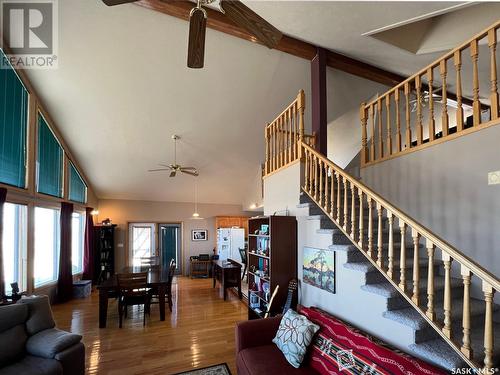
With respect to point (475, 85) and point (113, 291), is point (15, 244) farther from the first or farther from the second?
point (475, 85)

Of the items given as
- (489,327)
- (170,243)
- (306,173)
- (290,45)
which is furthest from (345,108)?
(170,243)

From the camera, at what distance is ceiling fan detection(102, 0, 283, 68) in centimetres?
171

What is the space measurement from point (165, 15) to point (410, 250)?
4528 millimetres

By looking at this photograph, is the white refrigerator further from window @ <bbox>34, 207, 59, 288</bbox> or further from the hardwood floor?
window @ <bbox>34, 207, 59, 288</bbox>

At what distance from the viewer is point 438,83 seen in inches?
212

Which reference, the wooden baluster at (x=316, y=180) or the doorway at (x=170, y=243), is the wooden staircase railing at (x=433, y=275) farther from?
the doorway at (x=170, y=243)

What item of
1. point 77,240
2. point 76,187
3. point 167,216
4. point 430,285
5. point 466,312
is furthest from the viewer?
point 167,216

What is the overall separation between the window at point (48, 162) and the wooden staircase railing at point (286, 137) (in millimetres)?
4405

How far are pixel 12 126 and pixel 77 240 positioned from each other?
3.79 metres

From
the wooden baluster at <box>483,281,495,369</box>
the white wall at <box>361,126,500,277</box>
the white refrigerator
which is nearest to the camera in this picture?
the wooden baluster at <box>483,281,495,369</box>

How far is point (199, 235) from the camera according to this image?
9359mm

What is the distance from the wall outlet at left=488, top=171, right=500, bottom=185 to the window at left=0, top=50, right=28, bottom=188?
611 cm

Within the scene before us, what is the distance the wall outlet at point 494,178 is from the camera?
2.25 metres

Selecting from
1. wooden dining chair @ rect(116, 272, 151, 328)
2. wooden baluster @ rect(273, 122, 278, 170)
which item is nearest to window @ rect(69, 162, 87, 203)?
wooden dining chair @ rect(116, 272, 151, 328)
